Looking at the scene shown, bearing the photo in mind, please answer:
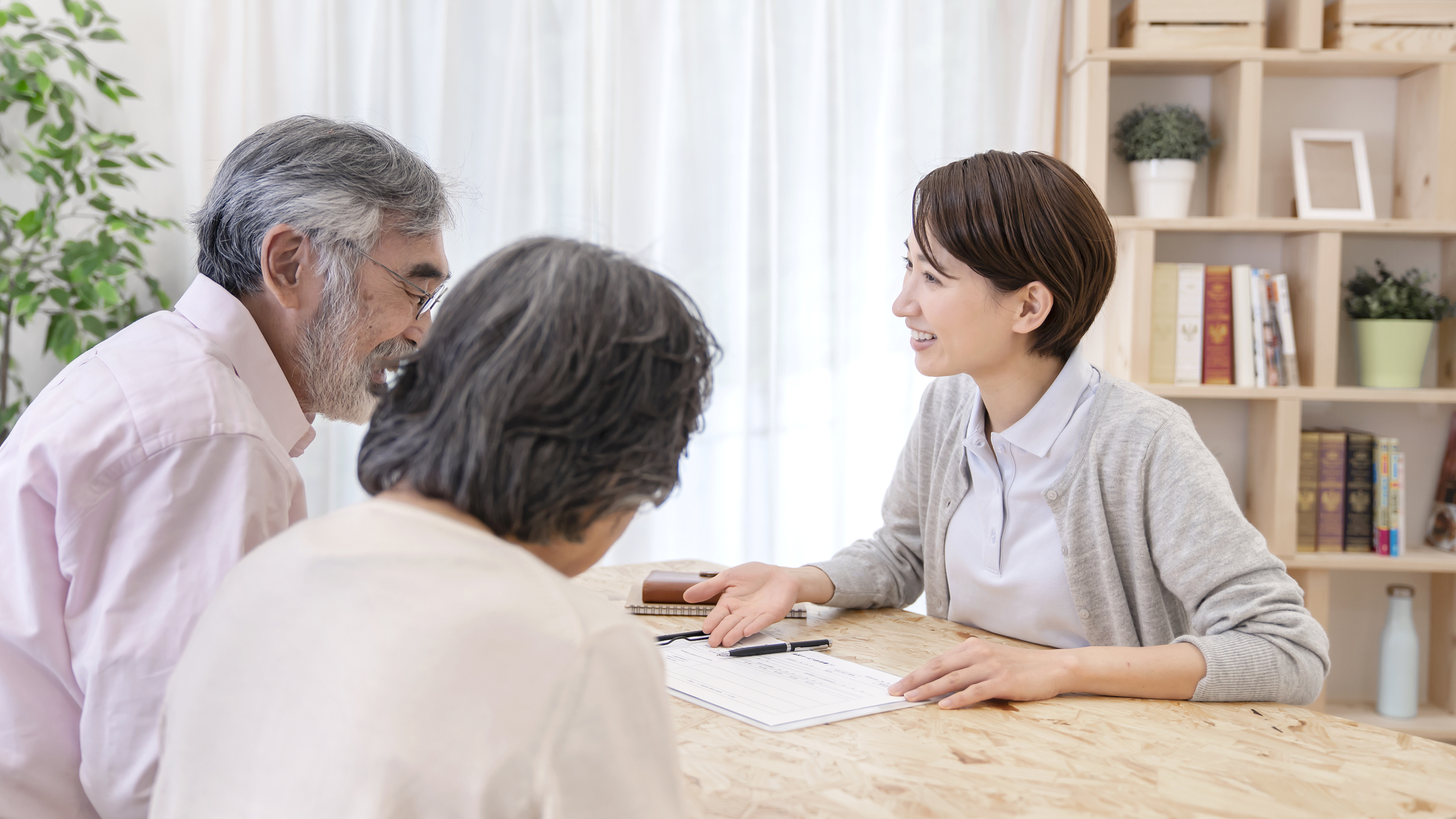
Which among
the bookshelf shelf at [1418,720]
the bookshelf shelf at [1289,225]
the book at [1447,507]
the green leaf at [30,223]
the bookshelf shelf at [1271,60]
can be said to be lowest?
the bookshelf shelf at [1418,720]

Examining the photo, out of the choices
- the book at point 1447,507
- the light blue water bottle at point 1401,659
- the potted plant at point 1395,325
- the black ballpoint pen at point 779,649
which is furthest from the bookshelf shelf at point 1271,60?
the black ballpoint pen at point 779,649

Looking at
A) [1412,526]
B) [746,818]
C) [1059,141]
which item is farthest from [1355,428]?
[746,818]

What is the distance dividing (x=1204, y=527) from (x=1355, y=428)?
2.07 metres

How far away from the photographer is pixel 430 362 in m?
0.71

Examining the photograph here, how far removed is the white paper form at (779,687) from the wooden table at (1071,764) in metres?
0.02

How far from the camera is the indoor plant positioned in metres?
2.51

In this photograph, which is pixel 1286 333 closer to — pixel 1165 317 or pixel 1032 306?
pixel 1165 317

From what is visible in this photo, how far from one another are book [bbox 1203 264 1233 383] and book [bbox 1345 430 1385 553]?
387mm

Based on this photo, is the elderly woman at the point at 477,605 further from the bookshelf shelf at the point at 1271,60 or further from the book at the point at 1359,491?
Result: the book at the point at 1359,491

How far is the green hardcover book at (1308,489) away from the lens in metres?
2.87

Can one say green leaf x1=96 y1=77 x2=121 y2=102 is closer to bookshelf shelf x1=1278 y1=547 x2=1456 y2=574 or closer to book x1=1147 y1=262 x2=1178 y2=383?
book x1=1147 y1=262 x2=1178 y2=383

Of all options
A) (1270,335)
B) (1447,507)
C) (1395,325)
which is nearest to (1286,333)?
(1270,335)

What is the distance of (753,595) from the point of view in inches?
59.9

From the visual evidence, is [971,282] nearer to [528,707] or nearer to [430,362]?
[430,362]
